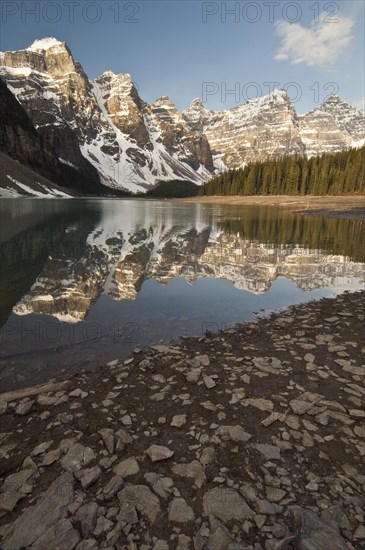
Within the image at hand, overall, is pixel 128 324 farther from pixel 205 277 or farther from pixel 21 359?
pixel 205 277

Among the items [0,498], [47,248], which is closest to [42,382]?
[0,498]

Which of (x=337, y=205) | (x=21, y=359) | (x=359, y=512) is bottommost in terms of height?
(x=21, y=359)

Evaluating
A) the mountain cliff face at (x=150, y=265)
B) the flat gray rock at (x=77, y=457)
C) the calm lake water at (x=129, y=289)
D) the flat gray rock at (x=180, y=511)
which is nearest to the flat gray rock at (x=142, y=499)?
the flat gray rock at (x=180, y=511)

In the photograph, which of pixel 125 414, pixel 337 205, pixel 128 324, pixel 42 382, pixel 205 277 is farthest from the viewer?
pixel 337 205

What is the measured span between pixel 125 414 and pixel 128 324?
5.74m

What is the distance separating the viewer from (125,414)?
21.9 feet

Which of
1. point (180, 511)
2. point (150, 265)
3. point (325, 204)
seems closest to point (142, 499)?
point (180, 511)

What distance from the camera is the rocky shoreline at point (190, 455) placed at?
13.6ft

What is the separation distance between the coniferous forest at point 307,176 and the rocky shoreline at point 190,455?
434 feet

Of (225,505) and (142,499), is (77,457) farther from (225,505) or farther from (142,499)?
(225,505)

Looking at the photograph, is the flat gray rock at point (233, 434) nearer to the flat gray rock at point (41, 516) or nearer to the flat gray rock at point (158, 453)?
the flat gray rock at point (158, 453)

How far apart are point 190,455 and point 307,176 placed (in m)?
155

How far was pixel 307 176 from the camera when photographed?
469 feet

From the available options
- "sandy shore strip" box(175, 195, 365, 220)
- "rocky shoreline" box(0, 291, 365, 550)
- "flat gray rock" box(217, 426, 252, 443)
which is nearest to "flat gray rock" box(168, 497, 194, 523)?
"rocky shoreline" box(0, 291, 365, 550)
